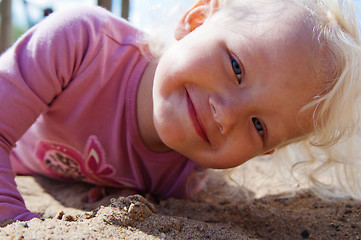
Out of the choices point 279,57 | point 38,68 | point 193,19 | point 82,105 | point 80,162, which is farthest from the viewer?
point 80,162

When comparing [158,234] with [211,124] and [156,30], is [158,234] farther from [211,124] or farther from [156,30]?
[156,30]

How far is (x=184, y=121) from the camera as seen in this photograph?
1301 millimetres

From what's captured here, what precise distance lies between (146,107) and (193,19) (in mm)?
461

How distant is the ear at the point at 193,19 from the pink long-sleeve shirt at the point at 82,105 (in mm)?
293

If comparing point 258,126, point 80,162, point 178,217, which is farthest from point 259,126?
point 80,162

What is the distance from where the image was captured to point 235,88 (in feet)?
4.04

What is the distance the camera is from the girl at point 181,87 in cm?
123

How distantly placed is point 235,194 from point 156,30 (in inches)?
39.8

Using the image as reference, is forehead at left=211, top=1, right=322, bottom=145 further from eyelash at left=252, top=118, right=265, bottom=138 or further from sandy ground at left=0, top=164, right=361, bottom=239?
sandy ground at left=0, top=164, right=361, bottom=239

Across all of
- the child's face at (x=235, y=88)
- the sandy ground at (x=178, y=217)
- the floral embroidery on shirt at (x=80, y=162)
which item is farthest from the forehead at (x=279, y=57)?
the floral embroidery on shirt at (x=80, y=162)

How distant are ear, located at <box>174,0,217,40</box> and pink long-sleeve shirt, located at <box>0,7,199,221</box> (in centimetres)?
29

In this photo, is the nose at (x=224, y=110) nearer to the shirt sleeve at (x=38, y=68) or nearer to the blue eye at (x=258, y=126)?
the blue eye at (x=258, y=126)

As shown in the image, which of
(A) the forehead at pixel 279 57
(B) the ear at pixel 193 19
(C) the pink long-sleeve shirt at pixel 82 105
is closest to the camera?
(A) the forehead at pixel 279 57

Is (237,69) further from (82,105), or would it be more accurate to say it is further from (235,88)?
(82,105)
